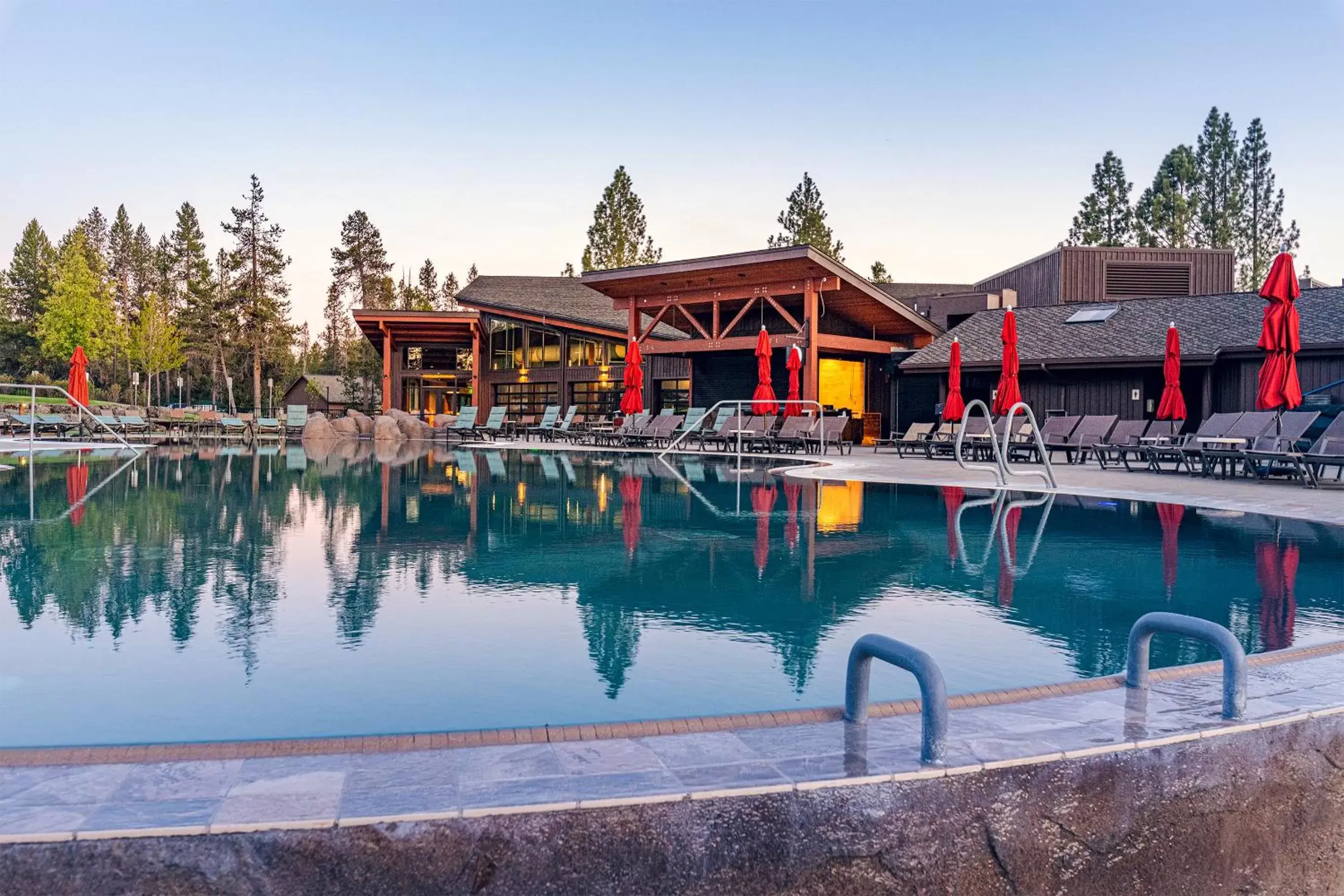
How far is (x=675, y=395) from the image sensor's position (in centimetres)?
2947

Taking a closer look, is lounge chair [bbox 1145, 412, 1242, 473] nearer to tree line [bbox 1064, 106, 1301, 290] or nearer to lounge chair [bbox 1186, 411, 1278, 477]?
lounge chair [bbox 1186, 411, 1278, 477]

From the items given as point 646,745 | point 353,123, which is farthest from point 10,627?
point 353,123

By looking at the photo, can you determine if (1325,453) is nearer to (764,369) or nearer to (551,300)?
(764,369)

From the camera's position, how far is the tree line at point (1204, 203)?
1823 inches

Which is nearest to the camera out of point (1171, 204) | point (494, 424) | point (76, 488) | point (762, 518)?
point (762, 518)

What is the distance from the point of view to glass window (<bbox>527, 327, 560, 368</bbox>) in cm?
3422

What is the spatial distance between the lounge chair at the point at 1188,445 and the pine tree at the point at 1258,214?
131ft

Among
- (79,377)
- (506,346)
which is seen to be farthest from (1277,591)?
(506,346)

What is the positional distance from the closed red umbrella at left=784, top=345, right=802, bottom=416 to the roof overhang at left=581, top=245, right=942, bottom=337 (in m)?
1.67

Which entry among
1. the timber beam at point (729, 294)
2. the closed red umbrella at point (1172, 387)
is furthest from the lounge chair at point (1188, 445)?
the timber beam at point (729, 294)

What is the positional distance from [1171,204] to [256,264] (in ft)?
151

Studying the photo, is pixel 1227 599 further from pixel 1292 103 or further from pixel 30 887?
pixel 1292 103

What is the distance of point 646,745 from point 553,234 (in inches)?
2221

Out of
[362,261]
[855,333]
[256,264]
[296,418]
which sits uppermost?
[362,261]
